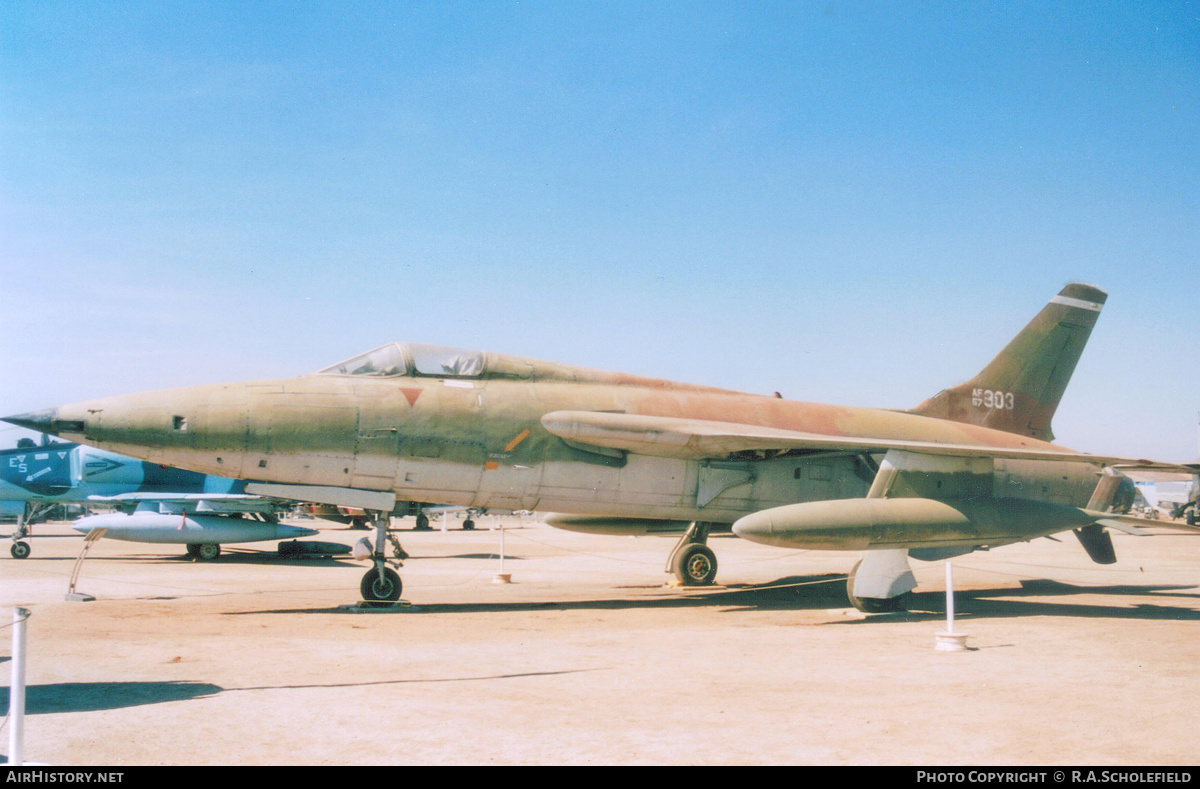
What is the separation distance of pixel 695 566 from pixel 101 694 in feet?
33.2

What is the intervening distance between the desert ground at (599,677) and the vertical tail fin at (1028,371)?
127 inches

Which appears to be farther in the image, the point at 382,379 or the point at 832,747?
the point at 382,379

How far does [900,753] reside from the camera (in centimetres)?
457

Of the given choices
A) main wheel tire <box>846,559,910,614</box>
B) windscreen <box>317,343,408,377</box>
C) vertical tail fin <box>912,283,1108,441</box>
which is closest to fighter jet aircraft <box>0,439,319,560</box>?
windscreen <box>317,343,408,377</box>

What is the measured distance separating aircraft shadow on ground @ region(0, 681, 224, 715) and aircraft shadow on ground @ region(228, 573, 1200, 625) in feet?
15.7

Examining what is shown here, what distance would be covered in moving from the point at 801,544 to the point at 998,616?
10.0ft

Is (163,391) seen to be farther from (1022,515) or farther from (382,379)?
(1022,515)

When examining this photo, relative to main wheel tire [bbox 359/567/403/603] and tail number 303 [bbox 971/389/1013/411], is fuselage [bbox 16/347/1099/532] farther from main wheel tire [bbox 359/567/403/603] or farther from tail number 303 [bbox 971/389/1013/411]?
tail number 303 [bbox 971/389/1013/411]

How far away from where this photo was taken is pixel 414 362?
11555mm

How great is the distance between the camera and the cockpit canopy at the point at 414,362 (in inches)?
450

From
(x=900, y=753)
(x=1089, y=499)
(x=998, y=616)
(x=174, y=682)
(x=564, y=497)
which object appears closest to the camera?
(x=900, y=753)

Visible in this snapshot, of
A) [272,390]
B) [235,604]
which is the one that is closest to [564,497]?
[272,390]

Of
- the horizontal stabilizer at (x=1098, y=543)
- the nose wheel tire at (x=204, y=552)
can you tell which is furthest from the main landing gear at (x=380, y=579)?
the nose wheel tire at (x=204, y=552)

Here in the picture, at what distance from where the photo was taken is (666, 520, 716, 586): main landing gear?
14.5 metres
